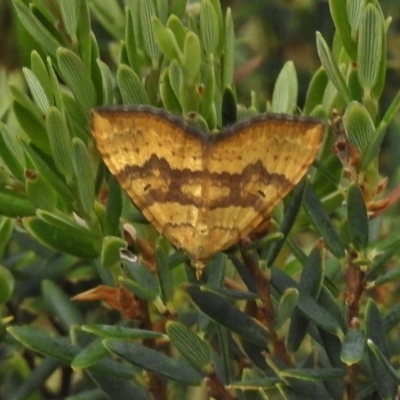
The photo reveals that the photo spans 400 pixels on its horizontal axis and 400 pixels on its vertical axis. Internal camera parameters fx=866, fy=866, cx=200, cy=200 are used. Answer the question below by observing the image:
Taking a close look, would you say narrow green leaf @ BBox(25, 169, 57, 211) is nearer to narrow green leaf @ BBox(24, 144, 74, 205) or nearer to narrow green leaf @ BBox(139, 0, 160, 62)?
narrow green leaf @ BBox(24, 144, 74, 205)

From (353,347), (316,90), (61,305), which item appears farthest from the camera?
(61,305)

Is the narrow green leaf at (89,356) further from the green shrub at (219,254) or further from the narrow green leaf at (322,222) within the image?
the narrow green leaf at (322,222)

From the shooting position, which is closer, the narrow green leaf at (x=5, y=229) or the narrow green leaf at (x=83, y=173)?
the narrow green leaf at (x=83, y=173)

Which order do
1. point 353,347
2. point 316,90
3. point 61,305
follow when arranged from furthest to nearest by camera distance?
point 61,305 < point 316,90 < point 353,347

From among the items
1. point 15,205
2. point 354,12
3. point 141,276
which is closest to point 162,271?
point 141,276

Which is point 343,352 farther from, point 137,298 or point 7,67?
point 7,67

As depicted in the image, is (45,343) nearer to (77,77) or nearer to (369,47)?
(77,77)

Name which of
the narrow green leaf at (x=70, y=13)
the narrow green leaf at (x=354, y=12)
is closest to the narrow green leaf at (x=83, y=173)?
the narrow green leaf at (x=70, y=13)
